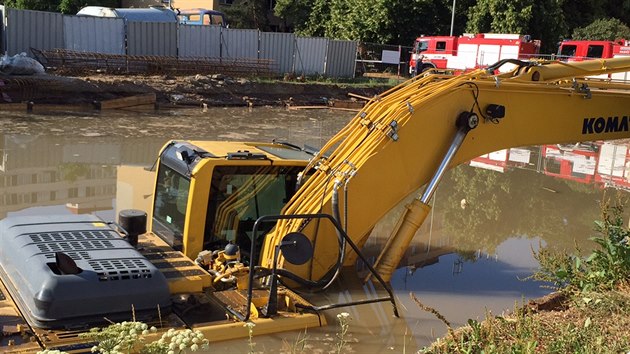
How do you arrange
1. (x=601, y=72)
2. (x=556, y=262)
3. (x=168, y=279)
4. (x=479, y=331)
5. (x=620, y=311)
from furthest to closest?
(x=601, y=72), (x=556, y=262), (x=168, y=279), (x=620, y=311), (x=479, y=331)

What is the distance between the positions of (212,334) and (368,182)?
2.19m

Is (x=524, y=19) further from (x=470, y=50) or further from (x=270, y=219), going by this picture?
(x=270, y=219)

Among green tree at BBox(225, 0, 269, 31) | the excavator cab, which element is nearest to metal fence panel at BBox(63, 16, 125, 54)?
green tree at BBox(225, 0, 269, 31)

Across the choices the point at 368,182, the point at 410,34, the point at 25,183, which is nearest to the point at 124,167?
the point at 25,183

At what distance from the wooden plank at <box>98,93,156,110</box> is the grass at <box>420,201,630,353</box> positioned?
18.7m

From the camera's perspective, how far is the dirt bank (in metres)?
21.7

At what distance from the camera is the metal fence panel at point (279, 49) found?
32.8 meters

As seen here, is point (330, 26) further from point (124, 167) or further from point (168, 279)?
point (168, 279)

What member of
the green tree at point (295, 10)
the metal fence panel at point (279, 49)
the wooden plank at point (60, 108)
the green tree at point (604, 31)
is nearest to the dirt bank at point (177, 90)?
the wooden plank at point (60, 108)

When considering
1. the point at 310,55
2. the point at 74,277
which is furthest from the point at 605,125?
the point at 310,55

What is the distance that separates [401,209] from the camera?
11.8 meters

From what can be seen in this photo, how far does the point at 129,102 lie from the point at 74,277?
19.3 m

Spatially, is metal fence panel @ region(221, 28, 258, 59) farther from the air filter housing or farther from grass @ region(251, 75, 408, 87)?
the air filter housing

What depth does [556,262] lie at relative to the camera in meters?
5.93
